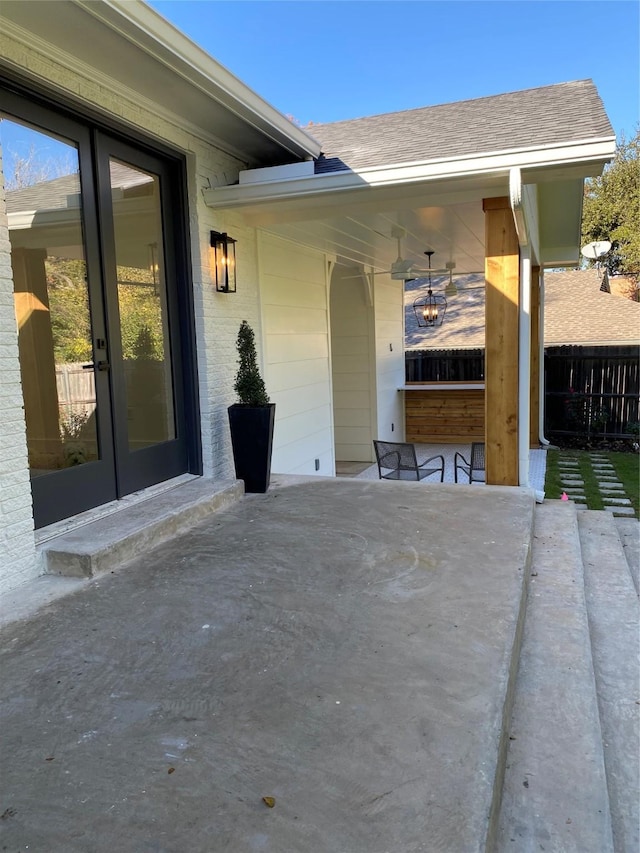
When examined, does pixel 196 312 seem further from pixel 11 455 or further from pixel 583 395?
pixel 583 395

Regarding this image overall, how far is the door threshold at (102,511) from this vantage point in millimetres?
3002

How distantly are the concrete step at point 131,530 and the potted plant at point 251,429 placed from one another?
0.71 feet

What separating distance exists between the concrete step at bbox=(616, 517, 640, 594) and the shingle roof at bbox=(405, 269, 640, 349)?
37.9 feet

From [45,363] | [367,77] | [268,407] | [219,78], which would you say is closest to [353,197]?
[219,78]

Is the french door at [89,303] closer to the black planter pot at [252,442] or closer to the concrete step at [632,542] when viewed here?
the black planter pot at [252,442]

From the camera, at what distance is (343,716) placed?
1.73m

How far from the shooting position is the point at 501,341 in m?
4.31

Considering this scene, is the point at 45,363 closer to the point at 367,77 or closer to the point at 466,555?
the point at 466,555

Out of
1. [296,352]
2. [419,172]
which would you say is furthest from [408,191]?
[296,352]

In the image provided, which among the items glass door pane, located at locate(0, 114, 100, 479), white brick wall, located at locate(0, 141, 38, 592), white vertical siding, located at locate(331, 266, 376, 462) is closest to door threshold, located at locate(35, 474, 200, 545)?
white brick wall, located at locate(0, 141, 38, 592)

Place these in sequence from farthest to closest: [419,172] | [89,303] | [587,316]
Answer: [587,316] → [419,172] → [89,303]

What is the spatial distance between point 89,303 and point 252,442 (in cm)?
145

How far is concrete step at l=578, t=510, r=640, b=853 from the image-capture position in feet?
5.65

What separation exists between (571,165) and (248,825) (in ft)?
12.1
